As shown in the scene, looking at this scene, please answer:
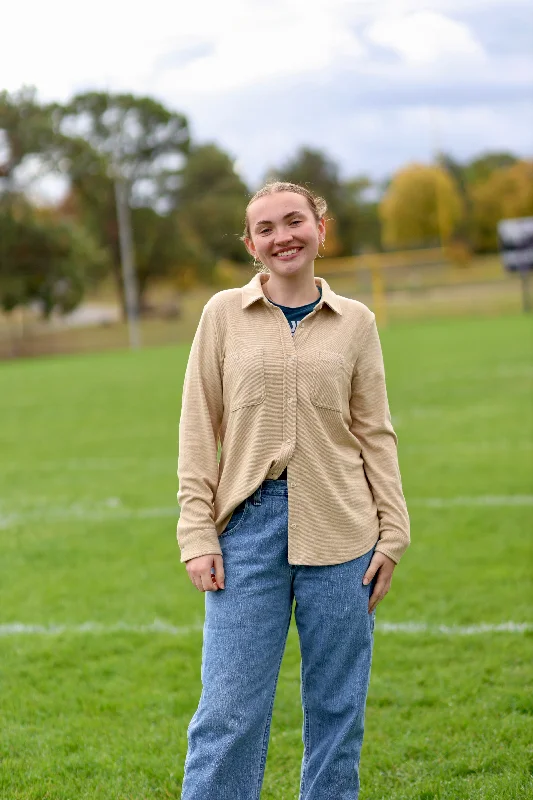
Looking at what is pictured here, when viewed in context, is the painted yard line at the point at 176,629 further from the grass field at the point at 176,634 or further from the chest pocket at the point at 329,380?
the chest pocket at the point at 329,380

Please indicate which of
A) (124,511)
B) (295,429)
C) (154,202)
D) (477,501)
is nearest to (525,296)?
(154,202)

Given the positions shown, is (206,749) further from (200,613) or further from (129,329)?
(129,329)

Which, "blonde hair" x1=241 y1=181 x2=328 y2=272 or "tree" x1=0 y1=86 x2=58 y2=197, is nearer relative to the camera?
"blonde hair" x1=241 y1=181 x2=328 y2=272

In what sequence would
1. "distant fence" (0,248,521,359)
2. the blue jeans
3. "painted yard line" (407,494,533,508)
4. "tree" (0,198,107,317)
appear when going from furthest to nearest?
"tree" (0,198,107,317), "distant fence" (0,248,521,359), "painted yard line" (407,494,533,508), the blue jeans

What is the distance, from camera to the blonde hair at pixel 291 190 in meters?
2.70

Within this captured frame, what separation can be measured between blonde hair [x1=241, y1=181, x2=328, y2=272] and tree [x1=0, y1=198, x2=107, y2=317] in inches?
1400

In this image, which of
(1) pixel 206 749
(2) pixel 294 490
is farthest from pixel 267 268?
(1) pixel 206 749

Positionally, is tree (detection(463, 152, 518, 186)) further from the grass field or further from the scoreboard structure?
the grass field

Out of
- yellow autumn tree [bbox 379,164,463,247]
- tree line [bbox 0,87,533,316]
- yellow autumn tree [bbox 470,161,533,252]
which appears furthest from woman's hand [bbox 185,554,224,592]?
yellow autumn tree [bbox 470,161,533,252]

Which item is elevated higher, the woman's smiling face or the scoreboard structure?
the woman's smiling face

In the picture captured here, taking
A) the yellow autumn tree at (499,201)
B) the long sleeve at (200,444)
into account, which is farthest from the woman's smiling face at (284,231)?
the yellow autumn tree at (499,201)

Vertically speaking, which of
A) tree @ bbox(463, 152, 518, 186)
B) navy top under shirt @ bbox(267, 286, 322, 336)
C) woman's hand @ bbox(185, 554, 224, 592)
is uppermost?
tree @ bbox(463, 152, 518, 186)

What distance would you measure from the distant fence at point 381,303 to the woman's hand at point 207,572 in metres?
31.1

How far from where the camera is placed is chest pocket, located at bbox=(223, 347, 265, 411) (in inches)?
102
